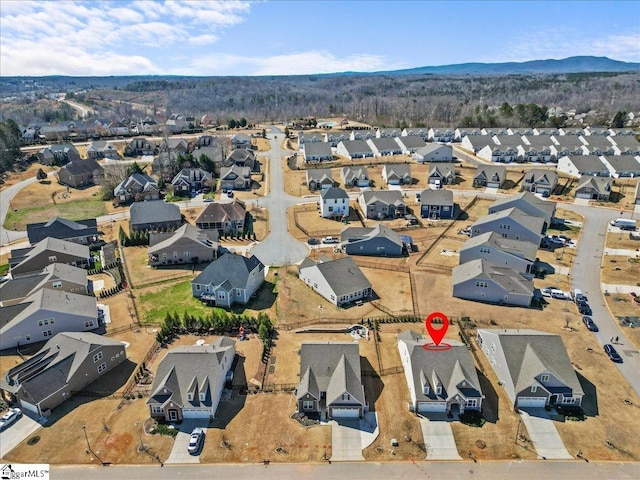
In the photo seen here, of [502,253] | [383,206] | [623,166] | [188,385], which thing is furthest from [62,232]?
[623,166]

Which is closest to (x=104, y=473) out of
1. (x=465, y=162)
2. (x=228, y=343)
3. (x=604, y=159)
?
→ (x=228, y=343)

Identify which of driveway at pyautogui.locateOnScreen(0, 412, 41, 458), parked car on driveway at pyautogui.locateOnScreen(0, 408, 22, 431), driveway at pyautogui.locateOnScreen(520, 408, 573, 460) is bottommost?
driveway at pyautogui.locateOnScreen(0, 412, 41, 458)

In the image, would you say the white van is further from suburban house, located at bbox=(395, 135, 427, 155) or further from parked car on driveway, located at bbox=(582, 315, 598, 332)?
suburban house, located at bbox=(395, 135, 427, 155)

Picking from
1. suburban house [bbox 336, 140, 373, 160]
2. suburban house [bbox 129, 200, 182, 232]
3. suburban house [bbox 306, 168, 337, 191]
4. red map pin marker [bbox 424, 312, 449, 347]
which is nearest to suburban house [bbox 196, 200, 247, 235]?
suburban house [bbox 129, 200, 182, 232]

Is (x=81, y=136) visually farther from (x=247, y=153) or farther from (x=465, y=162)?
(x=465, y=162)

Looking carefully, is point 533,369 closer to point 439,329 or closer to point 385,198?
point 439,329

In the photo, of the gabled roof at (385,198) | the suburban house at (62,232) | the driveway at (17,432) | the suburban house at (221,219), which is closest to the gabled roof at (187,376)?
the driveway at (17,432)

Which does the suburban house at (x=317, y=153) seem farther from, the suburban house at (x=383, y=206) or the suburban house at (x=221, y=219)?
the suburban house at (x=221, y=219)
